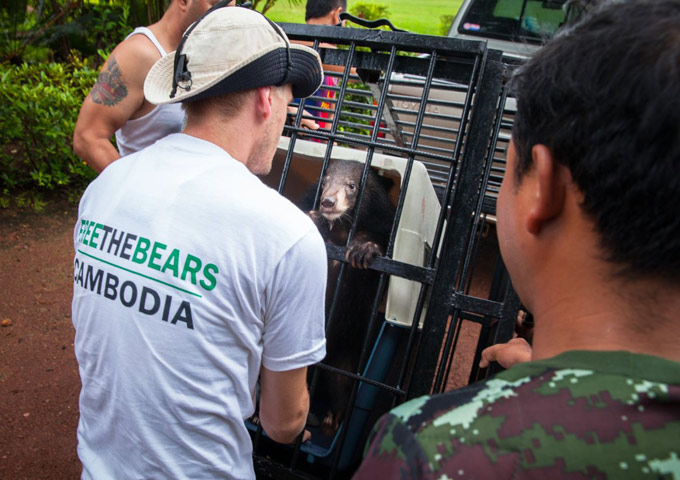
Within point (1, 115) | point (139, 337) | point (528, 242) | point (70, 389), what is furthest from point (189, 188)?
point (1, 115)

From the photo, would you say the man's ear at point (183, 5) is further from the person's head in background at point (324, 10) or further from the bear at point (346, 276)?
the person's head in background at point (324, 10)

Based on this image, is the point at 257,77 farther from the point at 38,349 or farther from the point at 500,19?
the point at 500,19

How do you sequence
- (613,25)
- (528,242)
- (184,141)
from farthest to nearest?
(184,141), (528,242), (613,25)

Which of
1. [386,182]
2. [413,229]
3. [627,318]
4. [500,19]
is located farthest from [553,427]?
[500,19]

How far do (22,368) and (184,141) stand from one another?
2429mm

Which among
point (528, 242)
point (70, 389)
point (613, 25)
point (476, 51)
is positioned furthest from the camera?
point (70, 389)

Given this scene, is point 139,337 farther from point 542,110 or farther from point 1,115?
point 1,115

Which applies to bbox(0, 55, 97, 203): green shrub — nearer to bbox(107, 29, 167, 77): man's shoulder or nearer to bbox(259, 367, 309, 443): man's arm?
bbox(107, 29, 167, 77): man's shoulder

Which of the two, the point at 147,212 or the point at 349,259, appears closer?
the point at 147,212

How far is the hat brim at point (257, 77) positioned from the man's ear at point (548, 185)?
0.81 m

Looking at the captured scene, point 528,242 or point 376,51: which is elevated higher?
point 376,51

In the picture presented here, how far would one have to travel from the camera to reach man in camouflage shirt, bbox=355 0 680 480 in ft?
1.77

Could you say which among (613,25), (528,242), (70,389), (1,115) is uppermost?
(613,25)

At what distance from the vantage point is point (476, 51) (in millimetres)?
1592
